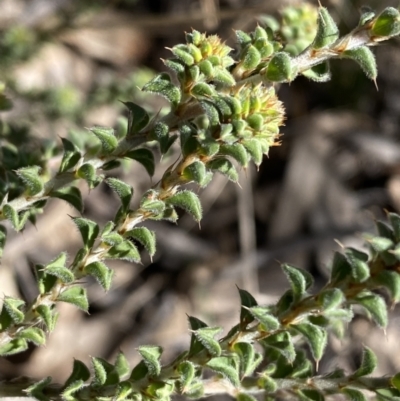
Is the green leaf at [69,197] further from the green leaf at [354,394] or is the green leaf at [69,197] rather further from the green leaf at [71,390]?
the green leaf at [354,394]

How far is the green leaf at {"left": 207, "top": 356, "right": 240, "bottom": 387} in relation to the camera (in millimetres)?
1337

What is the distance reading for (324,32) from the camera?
1.37m

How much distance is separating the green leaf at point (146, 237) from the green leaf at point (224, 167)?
0.67 feet

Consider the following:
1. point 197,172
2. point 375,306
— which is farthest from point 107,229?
point 375,306

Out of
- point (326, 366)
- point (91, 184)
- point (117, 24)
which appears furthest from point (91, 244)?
point (326, 366)

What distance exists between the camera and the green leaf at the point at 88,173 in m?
1.46

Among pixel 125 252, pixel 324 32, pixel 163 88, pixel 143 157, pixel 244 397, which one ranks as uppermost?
pixel 324 32

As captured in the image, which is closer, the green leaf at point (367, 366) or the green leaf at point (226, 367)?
the green leaf at point (226, 367)

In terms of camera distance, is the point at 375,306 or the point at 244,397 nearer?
the point at 375,306

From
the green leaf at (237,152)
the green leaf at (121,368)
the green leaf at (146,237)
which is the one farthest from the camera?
the green leaf at (121,368)

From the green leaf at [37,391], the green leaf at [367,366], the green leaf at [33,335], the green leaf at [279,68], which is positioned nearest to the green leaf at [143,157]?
the green leaf at [279,68]

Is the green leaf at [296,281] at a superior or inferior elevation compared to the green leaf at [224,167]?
inferior

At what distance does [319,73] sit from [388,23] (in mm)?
211

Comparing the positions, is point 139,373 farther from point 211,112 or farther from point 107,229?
point 211,112
